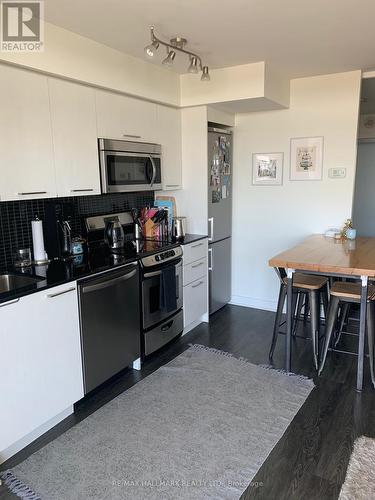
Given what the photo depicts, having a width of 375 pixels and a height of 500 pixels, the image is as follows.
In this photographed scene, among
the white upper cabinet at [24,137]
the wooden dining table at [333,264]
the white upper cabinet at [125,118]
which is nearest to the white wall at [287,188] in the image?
the wooden dining table at [333,264]

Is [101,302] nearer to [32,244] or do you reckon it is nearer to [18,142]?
[32,244]

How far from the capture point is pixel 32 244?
2.75m

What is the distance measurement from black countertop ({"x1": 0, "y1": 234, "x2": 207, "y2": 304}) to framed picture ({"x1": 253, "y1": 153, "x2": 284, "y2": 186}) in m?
1.39

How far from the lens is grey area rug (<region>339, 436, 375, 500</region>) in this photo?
1.83 metres

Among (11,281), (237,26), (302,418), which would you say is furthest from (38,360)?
(237,26)

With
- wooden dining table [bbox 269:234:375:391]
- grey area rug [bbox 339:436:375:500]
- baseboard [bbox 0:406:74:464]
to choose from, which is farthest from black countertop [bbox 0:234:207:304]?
grey area rug [bbox 339:436:375:500]

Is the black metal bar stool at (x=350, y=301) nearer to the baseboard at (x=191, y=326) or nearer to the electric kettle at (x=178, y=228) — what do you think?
the baseboard at (x=191, y=326)

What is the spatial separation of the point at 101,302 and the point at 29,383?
66cm

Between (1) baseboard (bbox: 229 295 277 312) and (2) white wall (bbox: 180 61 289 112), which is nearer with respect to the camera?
(2) white wall (bbox: 180 61 289 112)

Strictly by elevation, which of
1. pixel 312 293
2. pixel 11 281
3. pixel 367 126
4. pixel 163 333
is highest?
pixel 367 126

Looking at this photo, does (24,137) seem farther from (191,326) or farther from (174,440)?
(191,326)

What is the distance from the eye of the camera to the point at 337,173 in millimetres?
3771

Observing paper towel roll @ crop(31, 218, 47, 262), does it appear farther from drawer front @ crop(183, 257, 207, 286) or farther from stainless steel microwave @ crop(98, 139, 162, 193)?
drawer front @ crop(183, 257, 207, 286)

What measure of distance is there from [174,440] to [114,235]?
168 cm
